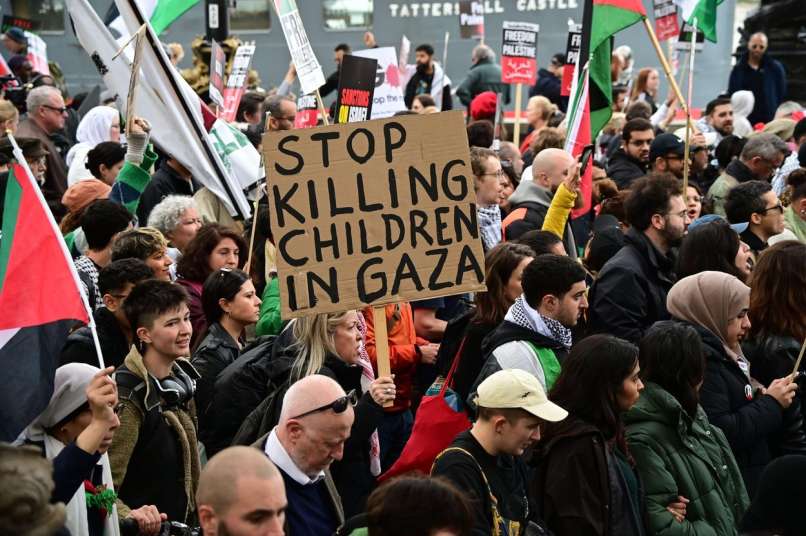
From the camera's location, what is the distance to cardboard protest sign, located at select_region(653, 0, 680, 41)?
51.4 feet

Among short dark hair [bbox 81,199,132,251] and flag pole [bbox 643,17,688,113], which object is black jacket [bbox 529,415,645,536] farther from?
flag pole [bbox 643,17,688,113]

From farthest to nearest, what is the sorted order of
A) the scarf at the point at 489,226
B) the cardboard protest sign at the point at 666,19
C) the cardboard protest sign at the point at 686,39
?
1. the cardboard protest sign at the point at 686,39
2. the cardboard protest sign at the point at 666,19
3. the scarf at the point at 489,226

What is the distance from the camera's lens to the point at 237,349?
743 cm

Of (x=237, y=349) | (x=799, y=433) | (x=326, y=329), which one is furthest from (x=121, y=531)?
(x=799, y=433)

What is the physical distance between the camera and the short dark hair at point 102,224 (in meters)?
7.91

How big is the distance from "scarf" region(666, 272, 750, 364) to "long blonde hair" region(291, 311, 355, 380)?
1838 millimetres

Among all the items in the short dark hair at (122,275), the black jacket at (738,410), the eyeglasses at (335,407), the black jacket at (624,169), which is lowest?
the black jacket at (738,410)

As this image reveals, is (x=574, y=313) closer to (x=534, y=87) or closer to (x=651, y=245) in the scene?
(x=651, y=245)

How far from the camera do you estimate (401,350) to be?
742 centimetres

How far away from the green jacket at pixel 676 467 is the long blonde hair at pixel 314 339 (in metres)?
1.37

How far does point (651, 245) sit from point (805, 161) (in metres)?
4.17

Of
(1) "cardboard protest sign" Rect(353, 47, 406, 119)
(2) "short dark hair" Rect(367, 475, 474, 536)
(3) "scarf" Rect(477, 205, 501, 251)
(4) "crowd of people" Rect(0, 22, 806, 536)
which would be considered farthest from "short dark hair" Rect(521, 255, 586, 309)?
(1) "cardboard protest sign" Rect(353, 47, 406, 119)

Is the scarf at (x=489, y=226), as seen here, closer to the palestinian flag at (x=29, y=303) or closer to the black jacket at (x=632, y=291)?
the black jacket at (x=632, y=291)

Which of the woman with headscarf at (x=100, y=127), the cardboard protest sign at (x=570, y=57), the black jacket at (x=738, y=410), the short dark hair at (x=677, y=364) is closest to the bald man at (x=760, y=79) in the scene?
the cardboard protest sign at (x=570, y=57)
